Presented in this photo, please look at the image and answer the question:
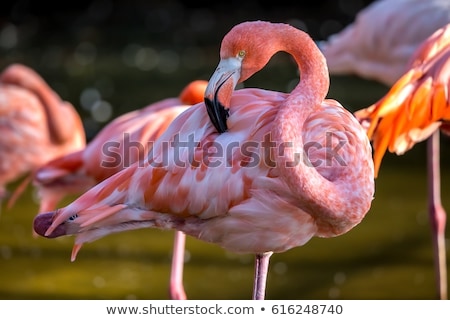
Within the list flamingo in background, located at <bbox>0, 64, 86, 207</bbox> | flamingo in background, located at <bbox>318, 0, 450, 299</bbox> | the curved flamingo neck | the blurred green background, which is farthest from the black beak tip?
flamingo in background, located at <bbox>0, 64, 86, 207</bbox>

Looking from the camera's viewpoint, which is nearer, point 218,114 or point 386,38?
point 218,114

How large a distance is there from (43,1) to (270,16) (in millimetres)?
2725

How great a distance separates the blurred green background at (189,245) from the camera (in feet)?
10.8

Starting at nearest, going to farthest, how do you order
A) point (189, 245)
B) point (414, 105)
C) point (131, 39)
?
point (414, 105) < point (189, 245) < point (131, 39)

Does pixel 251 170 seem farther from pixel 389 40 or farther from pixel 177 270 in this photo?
pixel 389 40

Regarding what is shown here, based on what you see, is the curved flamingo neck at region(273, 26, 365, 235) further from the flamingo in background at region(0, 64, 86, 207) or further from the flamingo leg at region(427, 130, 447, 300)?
the flamingo in background at region(0, 64, 86, 207)

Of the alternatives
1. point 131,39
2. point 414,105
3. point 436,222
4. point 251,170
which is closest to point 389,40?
point 436,222

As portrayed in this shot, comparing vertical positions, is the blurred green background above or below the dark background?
above

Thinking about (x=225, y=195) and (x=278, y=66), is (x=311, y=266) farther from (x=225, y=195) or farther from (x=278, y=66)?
(x=278, y=66)

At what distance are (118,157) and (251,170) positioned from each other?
38.6 inches

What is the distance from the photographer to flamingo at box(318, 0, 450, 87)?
358 cm

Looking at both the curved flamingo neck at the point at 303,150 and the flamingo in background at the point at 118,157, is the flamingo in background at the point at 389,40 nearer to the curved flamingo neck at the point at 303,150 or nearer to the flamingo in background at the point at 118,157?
the flamingo in background at the point at 118,157

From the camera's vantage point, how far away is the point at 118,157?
2.94 m

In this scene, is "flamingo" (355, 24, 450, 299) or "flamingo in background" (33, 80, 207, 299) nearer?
"flamingo" (355, 24, 450, 299)
